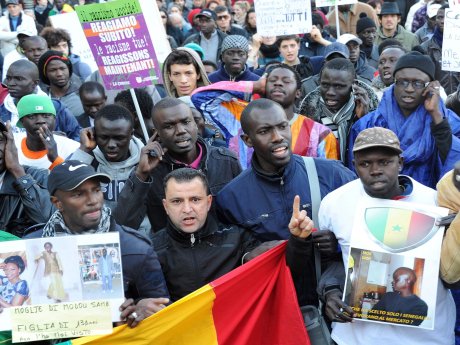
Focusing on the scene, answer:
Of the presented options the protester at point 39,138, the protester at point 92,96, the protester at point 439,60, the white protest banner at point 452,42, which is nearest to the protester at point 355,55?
the protester at point 439,60

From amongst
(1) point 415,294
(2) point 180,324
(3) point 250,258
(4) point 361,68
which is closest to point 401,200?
(1) point 415,294

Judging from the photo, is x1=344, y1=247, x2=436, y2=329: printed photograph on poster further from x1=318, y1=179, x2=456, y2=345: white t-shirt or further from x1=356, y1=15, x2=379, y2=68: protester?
x1=356, y1=15, x2=379, y2=68: protester

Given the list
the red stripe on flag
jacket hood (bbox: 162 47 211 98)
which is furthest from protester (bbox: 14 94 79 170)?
the red stripe on flag

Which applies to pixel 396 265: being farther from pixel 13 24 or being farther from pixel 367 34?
pixel 13 24

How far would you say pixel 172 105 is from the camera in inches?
235

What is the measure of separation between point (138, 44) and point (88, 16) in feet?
1.68

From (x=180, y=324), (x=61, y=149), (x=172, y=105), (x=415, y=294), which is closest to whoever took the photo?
(x=415, y=294)

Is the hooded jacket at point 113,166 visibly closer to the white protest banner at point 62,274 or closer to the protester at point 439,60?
the white protest banner at point 62,274

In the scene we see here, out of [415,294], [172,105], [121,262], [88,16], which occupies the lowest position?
[415,294]

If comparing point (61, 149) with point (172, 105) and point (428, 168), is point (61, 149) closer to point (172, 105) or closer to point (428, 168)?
point (172, 105)

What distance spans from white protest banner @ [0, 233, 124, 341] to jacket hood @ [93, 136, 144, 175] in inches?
68.4

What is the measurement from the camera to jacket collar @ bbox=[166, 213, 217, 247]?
4945 mm

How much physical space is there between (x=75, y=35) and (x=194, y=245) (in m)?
8.25

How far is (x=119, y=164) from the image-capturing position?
6.09m
